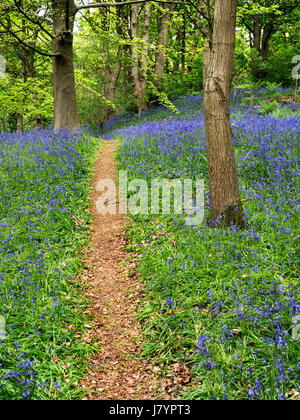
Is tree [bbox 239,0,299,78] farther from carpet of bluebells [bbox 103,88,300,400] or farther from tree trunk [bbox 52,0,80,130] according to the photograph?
carpet of bluebells [bbox 103,88,300,400]

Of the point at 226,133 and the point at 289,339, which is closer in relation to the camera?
the point at 289,339

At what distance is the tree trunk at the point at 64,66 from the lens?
32.9ft

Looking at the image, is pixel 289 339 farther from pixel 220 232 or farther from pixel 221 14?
pixel 221 14

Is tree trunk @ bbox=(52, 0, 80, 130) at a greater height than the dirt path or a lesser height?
greater

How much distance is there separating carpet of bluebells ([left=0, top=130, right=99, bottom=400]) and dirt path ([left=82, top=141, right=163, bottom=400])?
0.25 metres

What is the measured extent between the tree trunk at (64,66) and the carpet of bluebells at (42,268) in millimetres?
2606

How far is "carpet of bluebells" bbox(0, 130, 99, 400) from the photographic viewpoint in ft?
11.0

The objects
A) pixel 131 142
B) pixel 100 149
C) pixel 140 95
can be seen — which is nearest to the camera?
pixel 131 142

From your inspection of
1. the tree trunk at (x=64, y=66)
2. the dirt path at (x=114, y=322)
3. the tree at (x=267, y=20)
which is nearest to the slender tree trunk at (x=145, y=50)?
the tree trunk at (x=64, y=66)

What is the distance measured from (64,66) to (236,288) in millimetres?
9772

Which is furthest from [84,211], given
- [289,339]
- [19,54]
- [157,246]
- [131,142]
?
[19,54]

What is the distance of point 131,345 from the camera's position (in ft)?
13.1

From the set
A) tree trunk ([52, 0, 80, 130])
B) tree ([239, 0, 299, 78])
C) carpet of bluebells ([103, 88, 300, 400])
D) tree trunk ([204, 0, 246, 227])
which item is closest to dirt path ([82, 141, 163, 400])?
carpet of bluebells ([103, 88, 300, 400])

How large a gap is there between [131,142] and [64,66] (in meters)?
3.50
